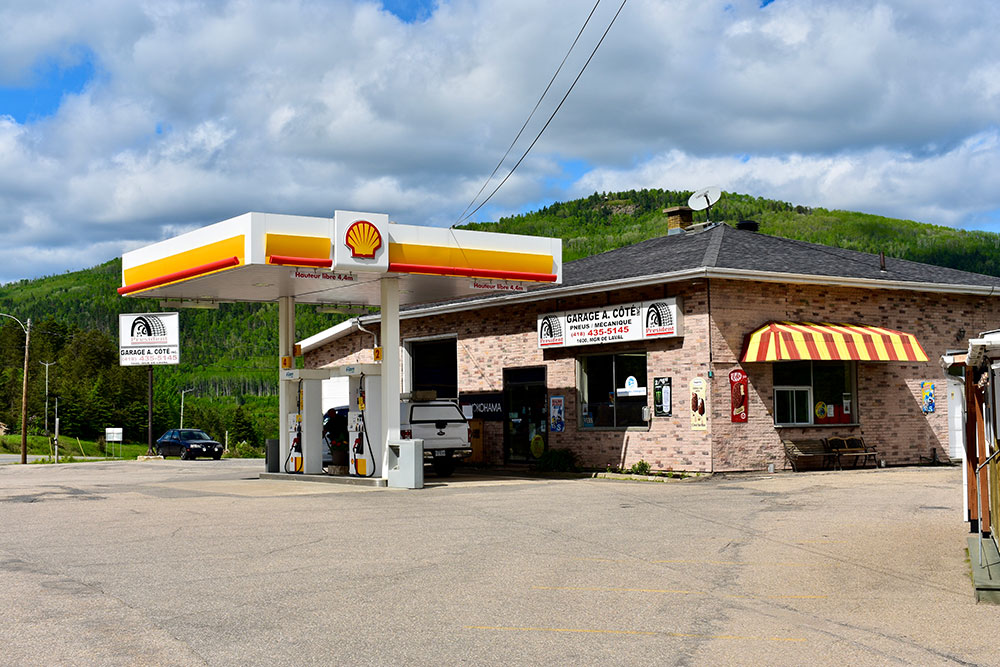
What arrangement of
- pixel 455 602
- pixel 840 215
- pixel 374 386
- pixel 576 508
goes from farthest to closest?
pixel 840 215, pixel 374 386, pixel 576 508, pixel 455 602

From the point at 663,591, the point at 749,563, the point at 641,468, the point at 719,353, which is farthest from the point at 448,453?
the point at 663,591

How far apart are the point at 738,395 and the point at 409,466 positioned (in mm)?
7764

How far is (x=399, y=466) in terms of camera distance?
22.2 meters

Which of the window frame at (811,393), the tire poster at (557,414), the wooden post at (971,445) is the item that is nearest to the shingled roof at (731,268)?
the window frame at (811,393)

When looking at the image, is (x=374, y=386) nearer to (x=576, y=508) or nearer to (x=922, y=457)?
(x=576, y=508)

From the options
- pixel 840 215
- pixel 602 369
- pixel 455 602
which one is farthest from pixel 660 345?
pixel 840 215

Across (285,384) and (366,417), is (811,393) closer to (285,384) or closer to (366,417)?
(366,417)

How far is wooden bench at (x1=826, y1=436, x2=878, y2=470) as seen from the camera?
25.5 metres

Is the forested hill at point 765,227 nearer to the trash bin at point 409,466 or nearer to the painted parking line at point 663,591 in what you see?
the trash bin at point 409,466

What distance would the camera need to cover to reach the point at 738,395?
24.5 m

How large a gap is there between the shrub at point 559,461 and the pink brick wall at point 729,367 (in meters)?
0.24

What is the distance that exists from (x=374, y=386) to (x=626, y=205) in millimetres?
151359

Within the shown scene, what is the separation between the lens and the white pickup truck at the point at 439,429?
25781 millimetres

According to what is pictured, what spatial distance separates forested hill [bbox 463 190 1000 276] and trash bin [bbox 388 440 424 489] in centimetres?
10501
